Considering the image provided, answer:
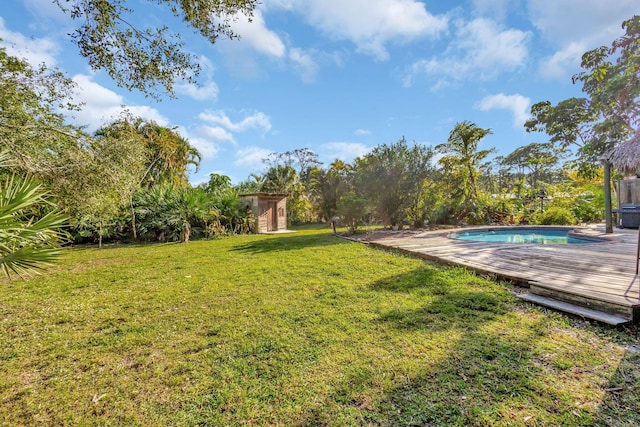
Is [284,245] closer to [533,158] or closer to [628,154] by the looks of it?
[628,154]

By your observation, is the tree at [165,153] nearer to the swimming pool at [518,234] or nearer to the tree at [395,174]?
the tree at [395,174]

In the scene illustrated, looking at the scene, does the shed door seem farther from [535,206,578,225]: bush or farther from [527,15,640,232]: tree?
[527,15,640,232]: tree

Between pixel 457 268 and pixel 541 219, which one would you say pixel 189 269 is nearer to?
pixel 457 268

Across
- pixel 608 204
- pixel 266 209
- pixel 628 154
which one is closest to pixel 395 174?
pixel 628 154

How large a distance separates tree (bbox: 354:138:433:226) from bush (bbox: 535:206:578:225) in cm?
692

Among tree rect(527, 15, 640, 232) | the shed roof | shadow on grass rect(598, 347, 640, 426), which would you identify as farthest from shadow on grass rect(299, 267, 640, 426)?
tree rect(527, 15, 640, 232)

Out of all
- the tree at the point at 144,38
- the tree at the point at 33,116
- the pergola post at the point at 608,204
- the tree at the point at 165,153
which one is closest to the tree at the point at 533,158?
the pergola post at the point at 608,204

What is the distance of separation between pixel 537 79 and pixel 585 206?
23.0ft

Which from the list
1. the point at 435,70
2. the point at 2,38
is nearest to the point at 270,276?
the point at 2,38

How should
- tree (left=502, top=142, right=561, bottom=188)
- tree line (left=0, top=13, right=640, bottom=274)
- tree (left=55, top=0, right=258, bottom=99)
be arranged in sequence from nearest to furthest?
tree (left=55, top=0, right=258, bottom=99) → tree line (left=0, top=13, right=640, bottom=274) → tree (left=502, top=142, right=561, bottom=188)

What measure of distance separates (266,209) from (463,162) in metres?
11.9

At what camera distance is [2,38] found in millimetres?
5684

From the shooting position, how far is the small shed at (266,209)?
16.6 metres

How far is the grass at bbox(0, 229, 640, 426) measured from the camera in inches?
74.2
